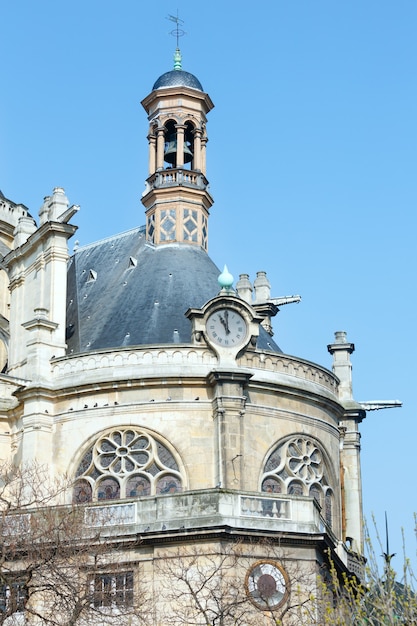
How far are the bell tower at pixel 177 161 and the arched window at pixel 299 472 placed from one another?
986cm

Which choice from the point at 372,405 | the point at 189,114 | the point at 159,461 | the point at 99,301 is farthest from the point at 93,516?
the point at 189,114

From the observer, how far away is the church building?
31375 millimetres

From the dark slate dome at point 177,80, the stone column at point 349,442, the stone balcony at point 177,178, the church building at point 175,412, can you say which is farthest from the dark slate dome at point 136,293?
the dark slate dome at point 177,80

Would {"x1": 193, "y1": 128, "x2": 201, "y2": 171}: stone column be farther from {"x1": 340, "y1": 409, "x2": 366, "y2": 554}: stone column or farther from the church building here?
{"x1": 340, "y1": 409, "x2": 366, "y2": 554}: stone column

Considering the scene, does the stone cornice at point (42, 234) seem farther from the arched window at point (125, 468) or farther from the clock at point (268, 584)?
the clock at point (268, 584)

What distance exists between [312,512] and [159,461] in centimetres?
728

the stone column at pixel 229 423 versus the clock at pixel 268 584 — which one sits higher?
the stone column at pixel 229 423

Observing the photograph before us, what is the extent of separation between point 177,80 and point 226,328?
43.3 feet

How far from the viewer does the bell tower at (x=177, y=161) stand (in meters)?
47.6

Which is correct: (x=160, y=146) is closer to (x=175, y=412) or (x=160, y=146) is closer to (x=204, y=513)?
(x=175, y=412)

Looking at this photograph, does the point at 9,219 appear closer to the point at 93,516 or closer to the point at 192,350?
the point at 192,350

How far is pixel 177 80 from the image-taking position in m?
49.5

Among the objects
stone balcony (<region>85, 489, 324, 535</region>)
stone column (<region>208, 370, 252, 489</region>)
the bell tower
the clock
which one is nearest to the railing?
the bell tower

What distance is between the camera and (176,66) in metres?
52.7
